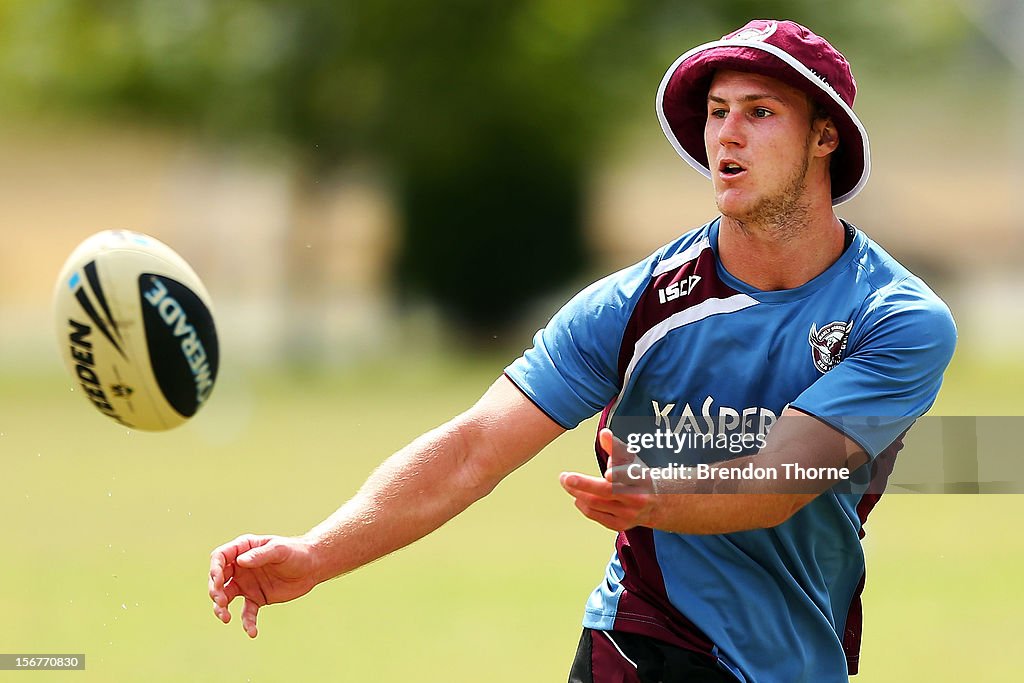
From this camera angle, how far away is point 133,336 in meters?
5.80

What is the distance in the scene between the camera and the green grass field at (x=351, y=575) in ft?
29.3

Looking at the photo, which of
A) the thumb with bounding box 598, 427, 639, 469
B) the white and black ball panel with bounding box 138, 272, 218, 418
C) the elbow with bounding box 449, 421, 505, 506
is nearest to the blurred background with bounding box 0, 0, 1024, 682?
the white and black ball panel with bounding box 138, 272, 218, 418

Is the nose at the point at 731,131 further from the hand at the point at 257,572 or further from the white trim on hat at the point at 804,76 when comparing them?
the hand at the point at 257,572

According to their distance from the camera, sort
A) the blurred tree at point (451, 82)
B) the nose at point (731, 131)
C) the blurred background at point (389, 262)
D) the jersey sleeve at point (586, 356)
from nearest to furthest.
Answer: the nose at point (731, 131) → the jersey sleeve at point (586, 356) → the blurred background at point (389, 262) → the blurred tree at point (451, 82)

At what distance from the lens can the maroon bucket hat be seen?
4434 millimetres

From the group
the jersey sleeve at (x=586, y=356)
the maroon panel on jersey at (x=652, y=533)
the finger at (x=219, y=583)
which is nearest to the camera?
the finger at (x=219, y=583)

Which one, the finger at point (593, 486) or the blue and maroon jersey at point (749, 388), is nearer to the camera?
the finger at point (593, 486)

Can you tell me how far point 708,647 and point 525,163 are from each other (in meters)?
27.3

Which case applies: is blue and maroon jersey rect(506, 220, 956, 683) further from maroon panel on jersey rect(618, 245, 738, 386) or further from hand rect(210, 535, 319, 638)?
hand rect(210, 535, 319, 638)

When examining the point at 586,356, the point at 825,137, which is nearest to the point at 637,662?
the point at 586,356

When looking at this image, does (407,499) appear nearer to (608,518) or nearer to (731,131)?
(608,518)

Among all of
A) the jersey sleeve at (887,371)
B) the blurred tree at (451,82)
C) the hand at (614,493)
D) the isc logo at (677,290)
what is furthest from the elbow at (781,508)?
the blurred tree at (451,82)

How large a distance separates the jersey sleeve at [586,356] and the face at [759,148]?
1.20 feet

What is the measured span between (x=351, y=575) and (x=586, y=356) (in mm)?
7507
